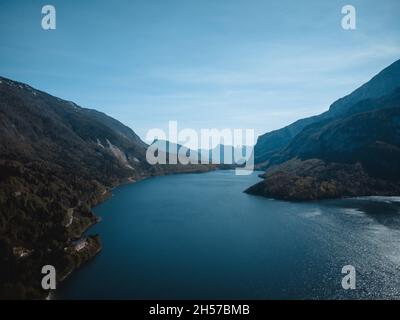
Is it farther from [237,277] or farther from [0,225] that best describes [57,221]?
[237,277]

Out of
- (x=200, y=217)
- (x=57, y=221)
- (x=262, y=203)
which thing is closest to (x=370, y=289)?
(x=200, y=217)

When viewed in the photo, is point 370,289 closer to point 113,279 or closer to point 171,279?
point 171,279

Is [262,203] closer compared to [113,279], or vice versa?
[113,279]

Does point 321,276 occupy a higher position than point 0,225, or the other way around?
point 0,225
